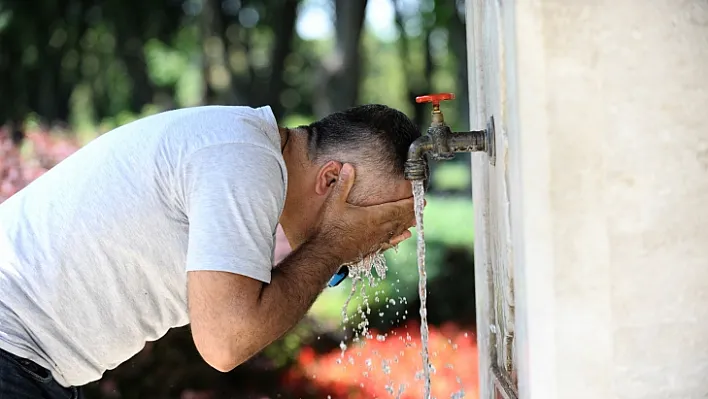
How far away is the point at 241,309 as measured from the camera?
183cm

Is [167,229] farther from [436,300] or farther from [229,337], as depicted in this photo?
[436,300]

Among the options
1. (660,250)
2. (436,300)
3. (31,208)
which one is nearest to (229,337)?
(31,208)

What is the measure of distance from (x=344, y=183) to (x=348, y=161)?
58mm

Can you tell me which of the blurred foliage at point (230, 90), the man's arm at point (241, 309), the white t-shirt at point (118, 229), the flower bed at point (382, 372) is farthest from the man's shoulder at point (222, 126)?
the flower bed at point (382, 372)

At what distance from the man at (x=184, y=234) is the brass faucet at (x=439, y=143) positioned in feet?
0.43

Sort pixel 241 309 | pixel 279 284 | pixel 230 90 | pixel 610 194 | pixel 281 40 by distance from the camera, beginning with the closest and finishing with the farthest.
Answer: pixel 610 194
pixel 241 309
pixel 279 284
pixel 230 90
pixel 281 40

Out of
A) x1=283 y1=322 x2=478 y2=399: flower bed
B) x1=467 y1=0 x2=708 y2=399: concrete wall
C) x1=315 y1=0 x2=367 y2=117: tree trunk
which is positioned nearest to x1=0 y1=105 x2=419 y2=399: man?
x1=467 y1=0 x2=708 y2=399: concrete wall

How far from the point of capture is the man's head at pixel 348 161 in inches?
87.7

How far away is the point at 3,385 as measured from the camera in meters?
1.96

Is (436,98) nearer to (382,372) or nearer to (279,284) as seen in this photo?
(279,284)

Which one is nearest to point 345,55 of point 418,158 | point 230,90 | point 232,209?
point 230,90

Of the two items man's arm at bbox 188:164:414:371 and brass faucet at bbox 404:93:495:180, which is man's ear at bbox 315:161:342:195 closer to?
man's arm at bbox 188:164:414:371

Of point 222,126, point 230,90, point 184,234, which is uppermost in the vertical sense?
point 222,126

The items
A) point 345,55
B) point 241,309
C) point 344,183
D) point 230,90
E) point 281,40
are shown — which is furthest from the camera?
point 281,40
